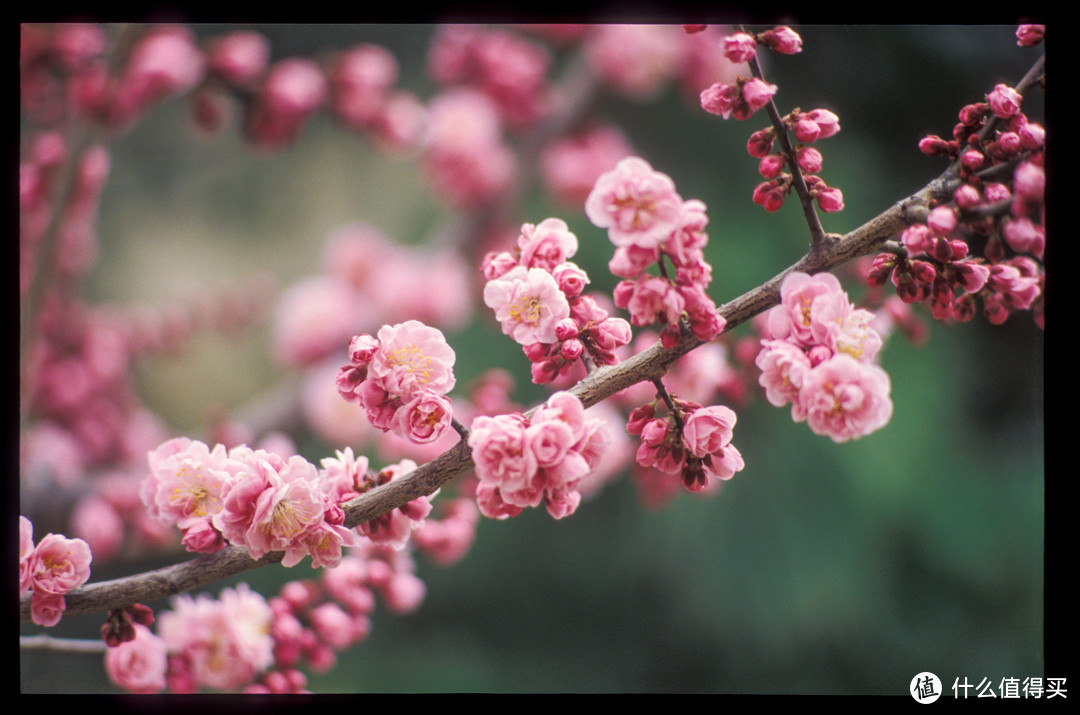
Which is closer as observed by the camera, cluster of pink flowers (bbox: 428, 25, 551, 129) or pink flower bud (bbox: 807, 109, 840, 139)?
pink flower bud (bbox: 807, 109, 840, 139)

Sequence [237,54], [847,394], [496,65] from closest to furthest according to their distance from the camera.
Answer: [847,394], [237,54], [496,65]

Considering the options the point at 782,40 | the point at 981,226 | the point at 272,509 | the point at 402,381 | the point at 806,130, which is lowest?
the point at 272,509

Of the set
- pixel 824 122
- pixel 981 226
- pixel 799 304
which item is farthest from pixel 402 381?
pixel 981 226

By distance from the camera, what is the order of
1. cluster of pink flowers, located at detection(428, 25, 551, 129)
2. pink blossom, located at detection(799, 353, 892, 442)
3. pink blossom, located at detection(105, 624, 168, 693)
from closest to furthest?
pink blossom, located at detection(799, 353, 892, 442), pink blossom, located at detection(105, 624, 168, 693), cluster of pink flowers, located at detection(428, 25, 551, 129)

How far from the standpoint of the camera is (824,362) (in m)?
0.64

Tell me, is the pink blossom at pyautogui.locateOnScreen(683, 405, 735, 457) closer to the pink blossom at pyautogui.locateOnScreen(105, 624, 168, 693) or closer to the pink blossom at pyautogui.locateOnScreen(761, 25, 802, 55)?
the pink blossom at pyautogui.locateOnScreen(761, 25, 802, 55)

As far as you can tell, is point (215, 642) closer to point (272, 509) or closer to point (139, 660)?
point (139, 660)

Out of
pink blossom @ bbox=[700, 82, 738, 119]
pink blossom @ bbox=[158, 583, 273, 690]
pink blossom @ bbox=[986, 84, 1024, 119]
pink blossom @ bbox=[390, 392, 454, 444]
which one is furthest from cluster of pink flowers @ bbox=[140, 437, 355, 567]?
pink blossom @ bbox=[986, 84, 1024, 119]

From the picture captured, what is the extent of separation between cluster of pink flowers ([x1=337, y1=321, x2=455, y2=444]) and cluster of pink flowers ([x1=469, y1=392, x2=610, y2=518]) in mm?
57

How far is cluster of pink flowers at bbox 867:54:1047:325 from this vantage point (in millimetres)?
687

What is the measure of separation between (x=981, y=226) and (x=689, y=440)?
395 mm

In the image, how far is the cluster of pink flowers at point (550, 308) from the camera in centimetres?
69

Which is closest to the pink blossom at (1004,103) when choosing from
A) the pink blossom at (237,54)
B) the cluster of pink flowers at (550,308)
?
the cluster of pink flowers at (550,308)
